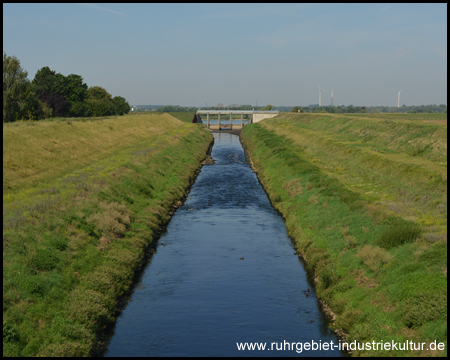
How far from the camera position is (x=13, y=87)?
263 feet

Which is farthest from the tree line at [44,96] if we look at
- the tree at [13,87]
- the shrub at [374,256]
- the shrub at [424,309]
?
the shrub at [424,309]

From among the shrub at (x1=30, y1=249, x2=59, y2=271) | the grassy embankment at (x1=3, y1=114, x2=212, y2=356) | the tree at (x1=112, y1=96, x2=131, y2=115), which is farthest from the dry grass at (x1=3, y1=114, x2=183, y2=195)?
the tree at (x1=112, y1=96, x2=131, y2=115)

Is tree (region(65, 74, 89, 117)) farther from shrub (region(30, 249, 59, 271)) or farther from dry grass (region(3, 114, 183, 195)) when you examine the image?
shrub (region(30, 249, 59, 271))

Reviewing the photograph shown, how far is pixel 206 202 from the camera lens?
4931cm

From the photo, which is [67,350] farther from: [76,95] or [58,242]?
[76,95]

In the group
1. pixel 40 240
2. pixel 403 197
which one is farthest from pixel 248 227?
pixel 40 240

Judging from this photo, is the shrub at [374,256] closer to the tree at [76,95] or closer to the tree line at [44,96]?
the tree line at [44,96]

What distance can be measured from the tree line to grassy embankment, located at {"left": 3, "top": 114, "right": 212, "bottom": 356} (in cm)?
2607

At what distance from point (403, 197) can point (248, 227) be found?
13.6 metres

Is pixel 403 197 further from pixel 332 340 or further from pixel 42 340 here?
pixel 42 340

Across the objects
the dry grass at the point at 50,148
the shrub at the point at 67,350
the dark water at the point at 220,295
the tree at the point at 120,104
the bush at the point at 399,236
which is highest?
the tree at the point at 120,104

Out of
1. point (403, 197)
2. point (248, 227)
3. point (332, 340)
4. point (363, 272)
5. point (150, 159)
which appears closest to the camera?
point (332, 340)

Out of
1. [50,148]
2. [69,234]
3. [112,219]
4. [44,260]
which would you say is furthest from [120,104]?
[44,260]

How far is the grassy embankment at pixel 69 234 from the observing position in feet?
62.5
